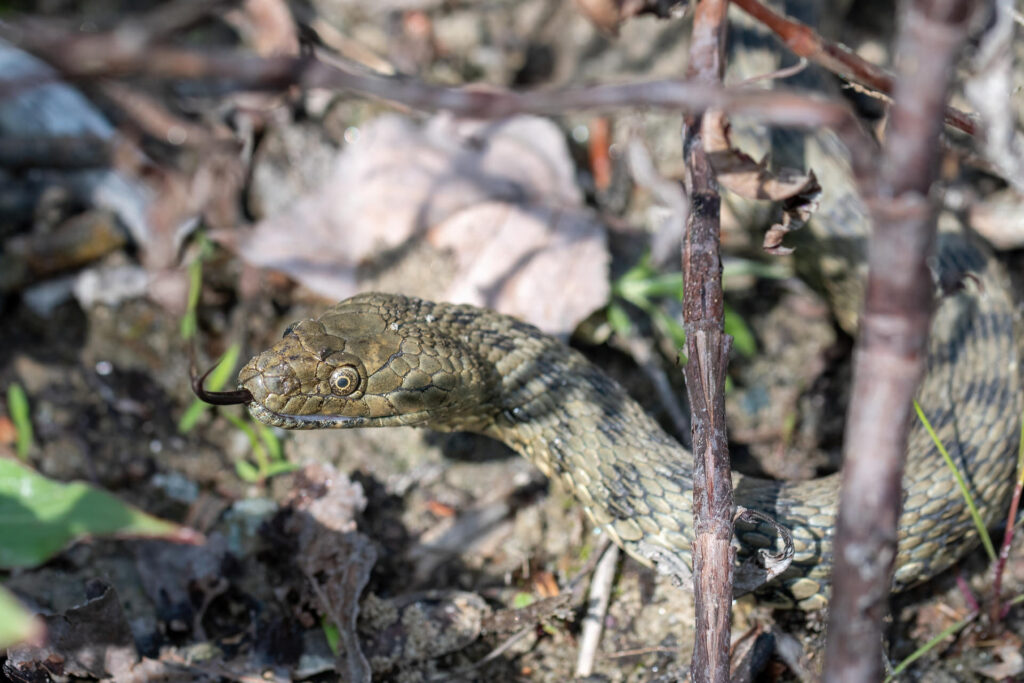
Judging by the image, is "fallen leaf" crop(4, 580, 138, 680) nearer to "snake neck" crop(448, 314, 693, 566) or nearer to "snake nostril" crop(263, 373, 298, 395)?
"snake nostril" crop(263, 373, 298, 395)

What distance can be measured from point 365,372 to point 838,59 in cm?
195

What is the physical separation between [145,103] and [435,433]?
258 centimetres

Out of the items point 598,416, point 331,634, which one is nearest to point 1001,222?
point 598,416

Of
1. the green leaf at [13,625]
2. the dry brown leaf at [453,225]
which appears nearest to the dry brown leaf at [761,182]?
the dry brown leaf at [453,225]

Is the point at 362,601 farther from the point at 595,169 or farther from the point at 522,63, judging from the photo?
the point at 522,63

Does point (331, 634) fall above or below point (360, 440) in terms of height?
below

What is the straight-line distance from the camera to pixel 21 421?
389 cm

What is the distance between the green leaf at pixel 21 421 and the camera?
3871 millimetres

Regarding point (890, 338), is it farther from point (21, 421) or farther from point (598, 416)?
point (21, 421)

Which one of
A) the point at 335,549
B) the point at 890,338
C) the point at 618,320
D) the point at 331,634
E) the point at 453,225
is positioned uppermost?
the point at 618,320

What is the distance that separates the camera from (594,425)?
3428mm

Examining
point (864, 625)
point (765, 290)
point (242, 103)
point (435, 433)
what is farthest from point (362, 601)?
point (242, 103)

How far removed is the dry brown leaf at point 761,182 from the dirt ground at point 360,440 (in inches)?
41.7

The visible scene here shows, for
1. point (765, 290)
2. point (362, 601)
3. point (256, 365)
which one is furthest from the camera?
point (765, 290)
